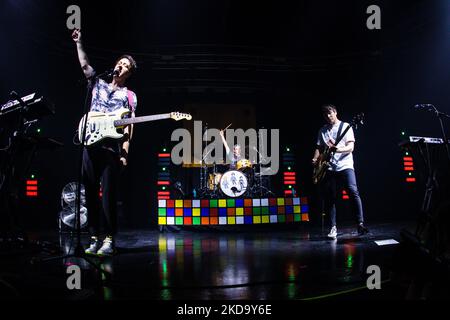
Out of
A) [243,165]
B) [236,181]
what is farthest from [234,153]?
[236,181]

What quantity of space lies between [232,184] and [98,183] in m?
4.44

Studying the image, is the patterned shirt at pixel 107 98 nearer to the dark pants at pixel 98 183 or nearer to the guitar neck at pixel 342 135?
the dark pants at pixel 98 183

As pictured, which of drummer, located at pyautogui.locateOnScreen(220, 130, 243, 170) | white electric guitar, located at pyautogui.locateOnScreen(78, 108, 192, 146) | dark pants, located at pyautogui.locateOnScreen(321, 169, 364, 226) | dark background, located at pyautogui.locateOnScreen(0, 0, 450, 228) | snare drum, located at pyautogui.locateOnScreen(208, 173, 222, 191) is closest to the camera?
white electric guitar, located at pyautogui.locateOnScreen(78, 108, 192, 146)

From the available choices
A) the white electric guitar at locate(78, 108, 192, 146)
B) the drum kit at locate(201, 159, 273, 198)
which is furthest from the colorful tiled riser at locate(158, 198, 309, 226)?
the white electric guitar at locate(78, 108, 192, 146)

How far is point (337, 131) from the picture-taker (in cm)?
443

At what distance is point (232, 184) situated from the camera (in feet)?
24.0

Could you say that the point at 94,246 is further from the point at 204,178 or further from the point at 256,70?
the point at 256,70

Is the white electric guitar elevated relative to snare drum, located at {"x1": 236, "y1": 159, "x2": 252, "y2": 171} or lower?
elevated

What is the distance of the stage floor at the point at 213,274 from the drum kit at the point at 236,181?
3.88 meters

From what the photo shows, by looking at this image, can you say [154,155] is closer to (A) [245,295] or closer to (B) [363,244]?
(B) [363,244]

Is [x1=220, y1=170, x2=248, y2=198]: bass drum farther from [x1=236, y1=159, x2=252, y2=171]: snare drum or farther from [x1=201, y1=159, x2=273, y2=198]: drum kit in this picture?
[x1=236, y1=159, x2=252, y2=171]: snare drum

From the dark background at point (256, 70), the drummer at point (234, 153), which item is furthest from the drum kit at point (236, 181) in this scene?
the dark background at point (256, 70)

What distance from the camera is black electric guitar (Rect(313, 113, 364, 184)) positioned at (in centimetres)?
423

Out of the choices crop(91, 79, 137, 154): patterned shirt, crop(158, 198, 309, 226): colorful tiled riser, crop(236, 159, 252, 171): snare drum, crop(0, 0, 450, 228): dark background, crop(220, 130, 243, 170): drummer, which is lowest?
crop(158, 198, 309, 226): colorful tiled riser
